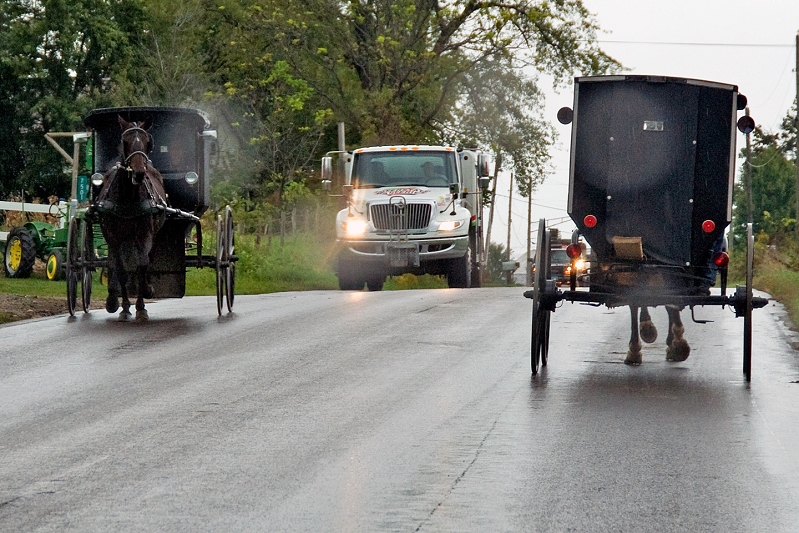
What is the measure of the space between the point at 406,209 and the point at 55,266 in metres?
6.74

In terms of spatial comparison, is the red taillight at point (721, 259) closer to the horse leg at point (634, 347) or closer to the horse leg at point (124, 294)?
the horse leg at point (634, 347)

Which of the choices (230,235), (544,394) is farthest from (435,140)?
(544,394)

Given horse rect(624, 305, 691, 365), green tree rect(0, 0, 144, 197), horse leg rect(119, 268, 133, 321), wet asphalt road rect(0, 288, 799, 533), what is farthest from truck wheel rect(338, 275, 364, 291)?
green tree rect(0, 0, 144, 197)

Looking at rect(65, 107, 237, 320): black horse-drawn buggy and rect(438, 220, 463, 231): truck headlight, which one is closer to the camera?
rect(65, 107, 237, 320): black horse-drawn buggy

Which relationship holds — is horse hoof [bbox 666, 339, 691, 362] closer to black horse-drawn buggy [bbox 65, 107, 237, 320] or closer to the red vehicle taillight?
the red vehicle taillight

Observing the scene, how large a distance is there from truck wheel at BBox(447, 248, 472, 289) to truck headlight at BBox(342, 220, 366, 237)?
1893mm

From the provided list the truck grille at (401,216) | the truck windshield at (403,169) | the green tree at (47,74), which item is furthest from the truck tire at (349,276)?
the green tree at (47,74)

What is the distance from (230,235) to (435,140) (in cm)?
2877

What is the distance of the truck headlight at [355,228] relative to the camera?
26719 millimetres

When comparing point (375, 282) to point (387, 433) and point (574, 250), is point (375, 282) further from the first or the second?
point (387, 433)

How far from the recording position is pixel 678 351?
42.1ft

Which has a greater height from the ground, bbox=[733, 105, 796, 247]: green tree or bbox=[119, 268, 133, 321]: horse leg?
bbox=[733, 105, 796, 247]: green tree

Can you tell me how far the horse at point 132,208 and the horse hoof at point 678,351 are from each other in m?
6.28

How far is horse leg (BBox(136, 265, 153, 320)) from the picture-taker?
661 inches
